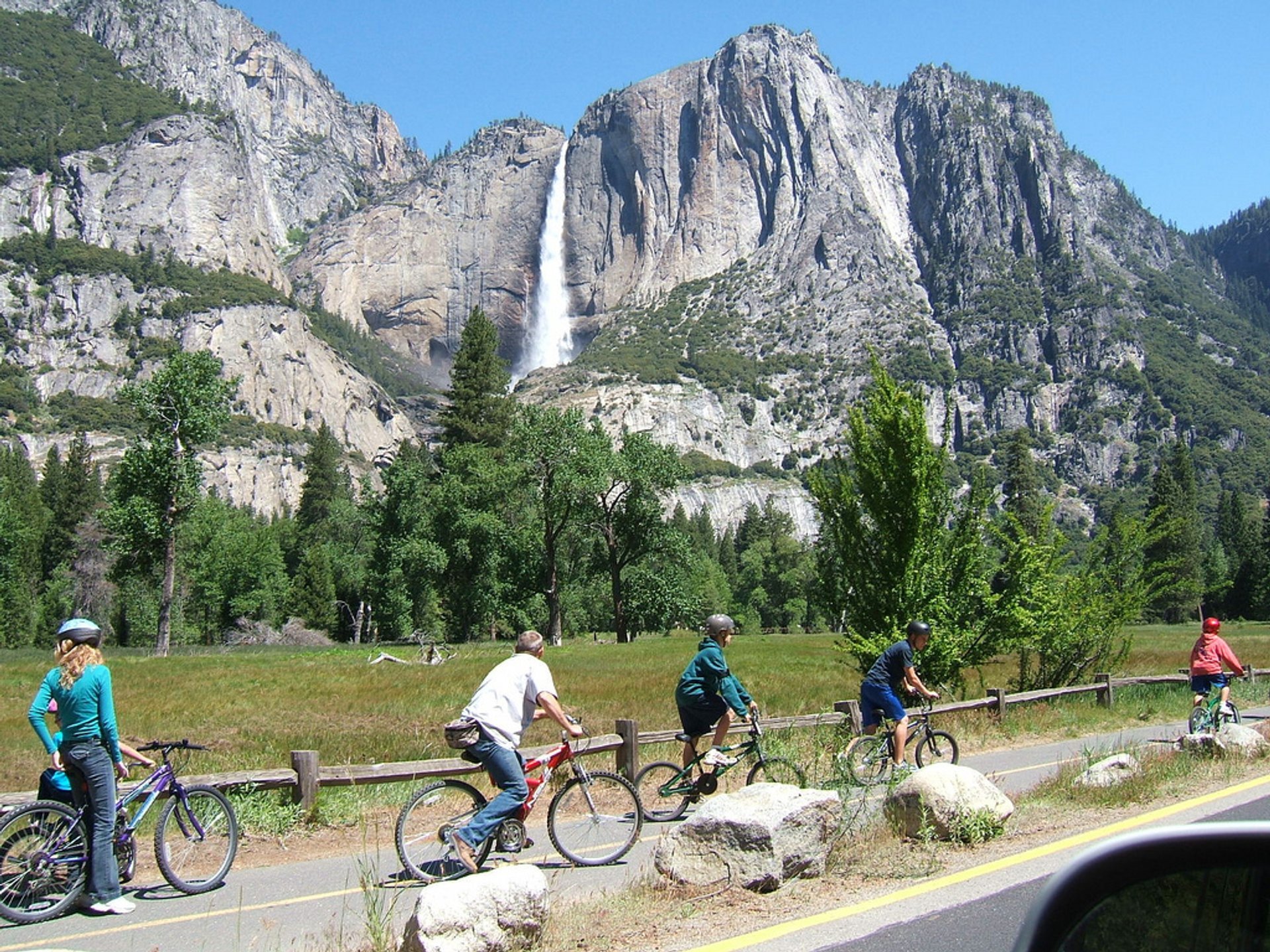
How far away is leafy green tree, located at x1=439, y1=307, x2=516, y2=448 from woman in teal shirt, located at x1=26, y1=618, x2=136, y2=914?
58.2 m

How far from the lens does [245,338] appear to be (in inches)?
7382

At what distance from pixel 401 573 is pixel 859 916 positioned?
195ft

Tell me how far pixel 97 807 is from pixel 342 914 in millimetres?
2277

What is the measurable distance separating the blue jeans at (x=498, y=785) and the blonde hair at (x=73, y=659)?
10.7 feet

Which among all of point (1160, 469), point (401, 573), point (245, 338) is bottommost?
point (401, 573)

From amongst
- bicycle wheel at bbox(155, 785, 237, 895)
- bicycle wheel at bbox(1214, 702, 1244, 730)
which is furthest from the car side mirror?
bicycle wheel at bbox(1214, 702, 1244, 730)

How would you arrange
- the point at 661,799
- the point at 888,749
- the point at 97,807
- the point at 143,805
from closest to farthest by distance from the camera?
the point at 97,807 → the point at 143,805 → the point at 661,799 → the point at 888,749

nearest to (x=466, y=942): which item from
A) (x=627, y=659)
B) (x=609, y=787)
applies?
(x=609, y=787)

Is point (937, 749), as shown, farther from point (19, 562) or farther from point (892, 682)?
point (19, 562)

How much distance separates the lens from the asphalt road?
21.0ft

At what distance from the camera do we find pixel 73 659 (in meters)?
8.28

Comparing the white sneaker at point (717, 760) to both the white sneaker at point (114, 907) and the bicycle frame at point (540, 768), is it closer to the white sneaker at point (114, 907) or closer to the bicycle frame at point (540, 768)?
the bicycle frame at point (540, 768)

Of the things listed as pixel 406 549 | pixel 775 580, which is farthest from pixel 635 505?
pixel 775 580

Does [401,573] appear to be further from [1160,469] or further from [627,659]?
[1160,469]
